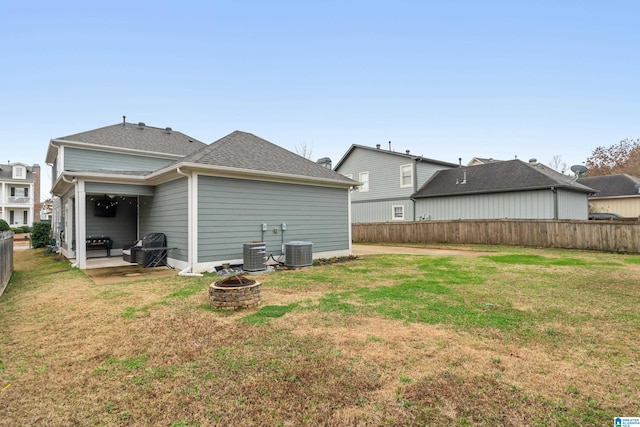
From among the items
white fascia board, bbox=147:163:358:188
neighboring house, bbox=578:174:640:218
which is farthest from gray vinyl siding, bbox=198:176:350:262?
neighboring house, bbox=578:174:640:218

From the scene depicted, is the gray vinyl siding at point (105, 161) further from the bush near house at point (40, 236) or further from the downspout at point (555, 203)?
the downspout at point (555, 203)

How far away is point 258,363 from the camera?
305 cm

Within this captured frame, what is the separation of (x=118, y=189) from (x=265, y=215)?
4702 millimetres

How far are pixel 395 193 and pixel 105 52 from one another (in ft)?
54.8

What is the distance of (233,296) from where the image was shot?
4.82 m

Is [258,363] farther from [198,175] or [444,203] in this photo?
[444,203]

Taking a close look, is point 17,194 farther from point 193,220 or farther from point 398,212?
point 398,212

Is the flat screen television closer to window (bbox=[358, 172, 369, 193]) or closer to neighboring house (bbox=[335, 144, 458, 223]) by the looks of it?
neighboring house (bbox=[335, 144, 458, 223])

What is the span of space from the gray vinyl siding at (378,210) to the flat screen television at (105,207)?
15331mm

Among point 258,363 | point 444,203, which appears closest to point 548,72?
point 444,203

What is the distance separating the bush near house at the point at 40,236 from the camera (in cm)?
1648

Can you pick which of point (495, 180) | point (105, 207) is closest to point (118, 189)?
point (105, 207)

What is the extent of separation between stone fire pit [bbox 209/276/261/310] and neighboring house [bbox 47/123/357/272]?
3286 millimetres

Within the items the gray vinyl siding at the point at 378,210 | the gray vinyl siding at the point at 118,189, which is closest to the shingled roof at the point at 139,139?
the gray vinyl siding at the point at 118,189
